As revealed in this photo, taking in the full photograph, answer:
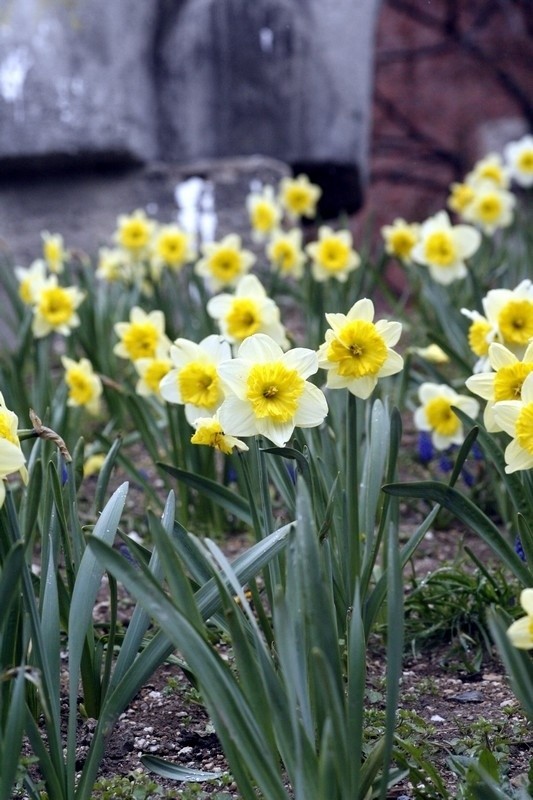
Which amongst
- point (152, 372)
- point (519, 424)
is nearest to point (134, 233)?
point (152, 372)

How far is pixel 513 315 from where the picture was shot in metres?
1.68

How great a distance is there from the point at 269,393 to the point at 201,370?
0.29m

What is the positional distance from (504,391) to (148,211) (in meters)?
3.04

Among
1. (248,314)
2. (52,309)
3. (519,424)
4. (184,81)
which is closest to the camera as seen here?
(519,424)

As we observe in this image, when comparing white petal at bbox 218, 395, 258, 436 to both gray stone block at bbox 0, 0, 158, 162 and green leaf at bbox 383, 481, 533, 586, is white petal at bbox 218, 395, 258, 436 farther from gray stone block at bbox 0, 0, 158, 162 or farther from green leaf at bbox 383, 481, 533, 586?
gray stone block at bbox 0, 0, 158, 162

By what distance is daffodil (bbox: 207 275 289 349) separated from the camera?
1.88m

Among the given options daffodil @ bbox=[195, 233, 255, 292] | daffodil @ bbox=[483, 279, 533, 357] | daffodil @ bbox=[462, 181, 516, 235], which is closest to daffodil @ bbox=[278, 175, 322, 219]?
daffodil @ bbox=[462, 181, 516, 235]

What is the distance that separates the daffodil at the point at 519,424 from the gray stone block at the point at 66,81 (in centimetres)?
310

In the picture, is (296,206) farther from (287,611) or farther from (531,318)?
(287,611)

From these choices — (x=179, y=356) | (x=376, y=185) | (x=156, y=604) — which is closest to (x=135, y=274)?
(x=179, y=356)

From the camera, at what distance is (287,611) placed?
3.60 feet

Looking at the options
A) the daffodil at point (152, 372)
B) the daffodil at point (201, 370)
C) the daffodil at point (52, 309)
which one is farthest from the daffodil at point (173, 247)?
the daffodil at point (201, 370)

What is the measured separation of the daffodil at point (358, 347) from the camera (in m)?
1.39

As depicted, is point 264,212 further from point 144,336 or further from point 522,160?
point 144,336
